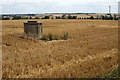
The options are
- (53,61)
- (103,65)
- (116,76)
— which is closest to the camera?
(116,76)

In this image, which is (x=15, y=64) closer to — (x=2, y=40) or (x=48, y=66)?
(x=48, y=66)

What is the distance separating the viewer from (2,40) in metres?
18.3

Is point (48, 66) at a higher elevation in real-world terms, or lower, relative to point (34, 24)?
lower

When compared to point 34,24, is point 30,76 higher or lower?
lower

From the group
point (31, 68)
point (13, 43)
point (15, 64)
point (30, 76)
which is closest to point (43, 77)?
point (30, 76)

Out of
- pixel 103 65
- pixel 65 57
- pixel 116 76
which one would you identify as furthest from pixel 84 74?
pixel 65 57

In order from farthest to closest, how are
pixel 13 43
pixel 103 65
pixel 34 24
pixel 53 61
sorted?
pixel 34 24 < pixel 13 43 < pixel 53 61 < pixel 103 65

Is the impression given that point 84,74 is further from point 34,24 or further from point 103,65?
point 34,24

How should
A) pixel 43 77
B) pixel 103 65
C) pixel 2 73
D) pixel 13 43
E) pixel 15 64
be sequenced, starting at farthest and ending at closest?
pixel 13 43, pixel 15 64, pixel 103 65, pixel 2 73, pixel 43 77

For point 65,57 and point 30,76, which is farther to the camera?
point 65,57

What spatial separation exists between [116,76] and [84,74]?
125cm

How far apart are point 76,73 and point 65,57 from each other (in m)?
4.10

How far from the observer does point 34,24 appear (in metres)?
24.1

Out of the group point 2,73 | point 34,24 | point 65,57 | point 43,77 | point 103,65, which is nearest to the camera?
point 43,77
